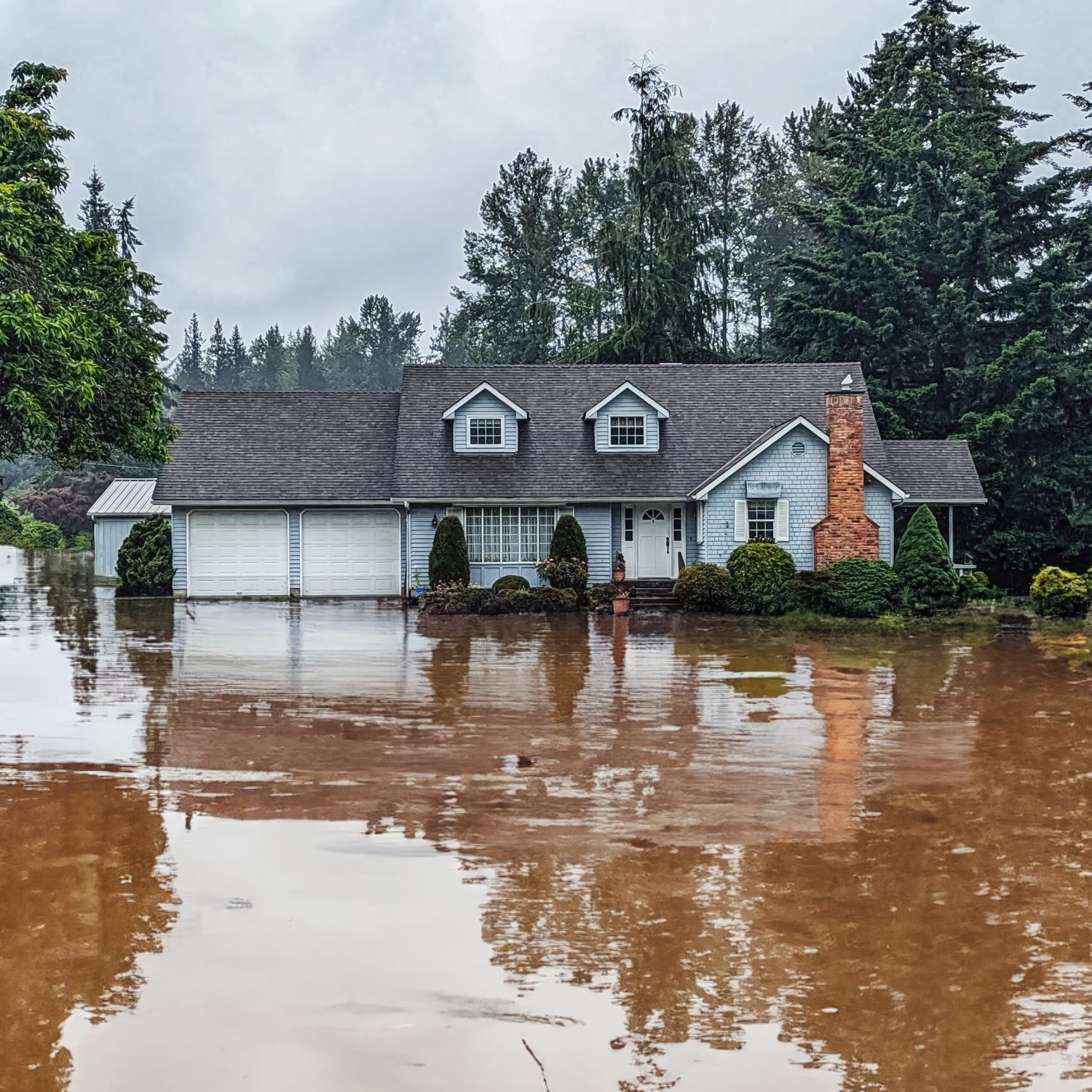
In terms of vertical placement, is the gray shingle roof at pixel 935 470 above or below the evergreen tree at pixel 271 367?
below

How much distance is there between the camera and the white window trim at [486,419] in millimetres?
33469

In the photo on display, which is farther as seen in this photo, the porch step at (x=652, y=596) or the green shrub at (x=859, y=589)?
the porch step at (x=652, y=596)

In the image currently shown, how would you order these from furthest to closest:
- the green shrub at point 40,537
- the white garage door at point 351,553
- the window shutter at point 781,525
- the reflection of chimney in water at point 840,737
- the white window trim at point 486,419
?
the green shrub at point 40,537 → the white window trim at point 486,419 → the white garage door at point 351,553 → the window shutter at point 781,525 → the reflection of chimney in water at point 840,737

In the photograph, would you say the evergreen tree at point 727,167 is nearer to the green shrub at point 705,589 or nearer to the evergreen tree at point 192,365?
the green shrub at point 705,589

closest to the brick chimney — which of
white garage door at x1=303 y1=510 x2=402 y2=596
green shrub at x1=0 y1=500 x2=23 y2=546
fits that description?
white garage door at x1=303 y1=510 x2=402 y2=596

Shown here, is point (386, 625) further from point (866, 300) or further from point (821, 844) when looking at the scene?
point (866, 300)

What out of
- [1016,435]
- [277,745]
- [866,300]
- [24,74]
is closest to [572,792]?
[277,745]

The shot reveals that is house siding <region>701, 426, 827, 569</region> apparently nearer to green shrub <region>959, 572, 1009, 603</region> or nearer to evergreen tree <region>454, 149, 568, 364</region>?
green shrub <region>959, 572, 1009, 603</region>

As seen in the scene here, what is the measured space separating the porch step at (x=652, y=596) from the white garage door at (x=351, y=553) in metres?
6.72

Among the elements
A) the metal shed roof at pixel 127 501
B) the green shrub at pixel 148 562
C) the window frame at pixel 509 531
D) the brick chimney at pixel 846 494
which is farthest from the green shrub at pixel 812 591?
the metal shed roof at pixel 127 501

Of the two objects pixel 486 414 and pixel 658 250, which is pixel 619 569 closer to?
pixel 486 414

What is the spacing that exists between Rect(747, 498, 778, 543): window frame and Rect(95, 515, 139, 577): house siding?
20523 millimetres

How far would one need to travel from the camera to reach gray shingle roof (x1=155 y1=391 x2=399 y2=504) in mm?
32844

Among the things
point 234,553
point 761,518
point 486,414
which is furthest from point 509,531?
point 234,553
